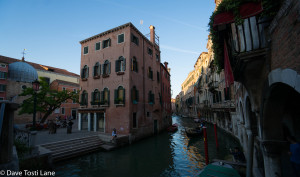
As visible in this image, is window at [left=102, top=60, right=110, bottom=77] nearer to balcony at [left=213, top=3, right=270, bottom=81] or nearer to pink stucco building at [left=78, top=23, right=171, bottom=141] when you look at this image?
pink stucco building at [left=78, top=23, right=171, bottom=141]

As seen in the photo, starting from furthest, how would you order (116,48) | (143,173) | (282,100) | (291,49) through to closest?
(116,48)
(143,173)
(282,100)
(291,49)

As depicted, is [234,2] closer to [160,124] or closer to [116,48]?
[116,48]

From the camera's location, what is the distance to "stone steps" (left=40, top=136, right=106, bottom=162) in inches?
409

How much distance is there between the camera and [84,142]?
42.2 ft

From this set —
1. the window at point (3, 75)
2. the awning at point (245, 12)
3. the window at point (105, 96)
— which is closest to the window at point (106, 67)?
the window at point (105, 96)

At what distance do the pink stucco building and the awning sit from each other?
12199mm

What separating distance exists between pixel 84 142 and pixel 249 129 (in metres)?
A: 12.5

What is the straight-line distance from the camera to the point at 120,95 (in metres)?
16.6

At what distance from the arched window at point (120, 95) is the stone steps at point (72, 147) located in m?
4.32

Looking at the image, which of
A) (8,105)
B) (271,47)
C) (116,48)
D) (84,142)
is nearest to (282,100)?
(271,47)

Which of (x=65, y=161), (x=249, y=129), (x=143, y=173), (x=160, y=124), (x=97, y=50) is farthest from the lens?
(x=160, y=124)

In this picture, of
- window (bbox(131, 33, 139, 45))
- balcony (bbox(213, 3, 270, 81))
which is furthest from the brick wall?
window (bbox(131, 33, 139, 45))

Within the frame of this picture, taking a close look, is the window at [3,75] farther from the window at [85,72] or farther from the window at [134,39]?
the window at [134,39]

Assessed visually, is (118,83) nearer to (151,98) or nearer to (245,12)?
(151,98)
